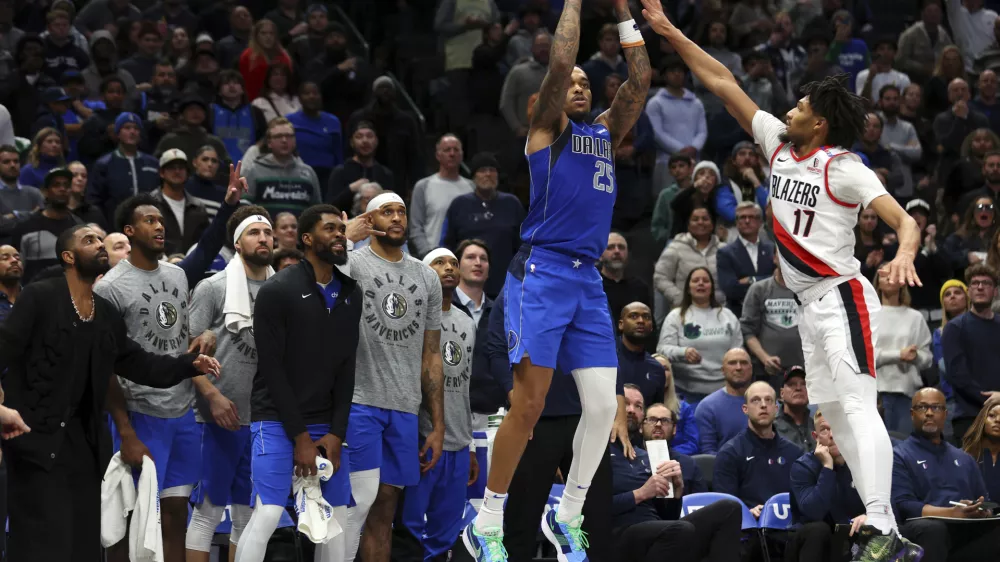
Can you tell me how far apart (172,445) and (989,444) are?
6.13 metres

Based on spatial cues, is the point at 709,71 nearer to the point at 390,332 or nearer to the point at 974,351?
the point at 390,332

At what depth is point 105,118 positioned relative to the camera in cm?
1334

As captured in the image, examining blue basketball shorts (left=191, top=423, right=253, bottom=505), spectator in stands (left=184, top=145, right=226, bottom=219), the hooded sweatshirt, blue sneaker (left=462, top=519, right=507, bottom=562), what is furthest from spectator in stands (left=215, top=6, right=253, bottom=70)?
blue sneaker (left=462, top=519, right=507, bottom=562)

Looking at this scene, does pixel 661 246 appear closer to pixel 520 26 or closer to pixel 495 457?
pixel 520 26

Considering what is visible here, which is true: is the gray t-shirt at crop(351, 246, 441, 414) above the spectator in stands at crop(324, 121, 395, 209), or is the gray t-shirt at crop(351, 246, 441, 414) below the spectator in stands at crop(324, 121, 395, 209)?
below

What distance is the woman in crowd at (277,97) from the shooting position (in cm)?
1457

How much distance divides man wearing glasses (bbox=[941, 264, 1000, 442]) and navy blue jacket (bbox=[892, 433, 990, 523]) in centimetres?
161

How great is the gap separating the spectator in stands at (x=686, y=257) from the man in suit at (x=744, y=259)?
111 millimetres

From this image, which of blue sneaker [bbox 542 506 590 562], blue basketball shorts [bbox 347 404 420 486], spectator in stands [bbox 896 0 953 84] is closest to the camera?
blue sneaker [bbox 542 506 590 562]

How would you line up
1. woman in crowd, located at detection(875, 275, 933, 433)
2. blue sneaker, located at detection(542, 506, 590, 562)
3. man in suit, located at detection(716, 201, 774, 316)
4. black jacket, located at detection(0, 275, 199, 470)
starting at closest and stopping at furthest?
blue sneaker, located at detection(542, 506, 590, 562)
black jacket, located at detection(0, 275, 199, 470)
woman in crowd, located at detection(875, 275, 933, 433)
man in suit, located at detection(716, 201, 774, 316)

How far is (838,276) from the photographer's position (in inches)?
267

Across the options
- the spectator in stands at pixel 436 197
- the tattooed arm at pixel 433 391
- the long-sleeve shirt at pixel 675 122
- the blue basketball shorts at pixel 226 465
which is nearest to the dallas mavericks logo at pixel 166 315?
the blue basketball shorts at pixel 226 465

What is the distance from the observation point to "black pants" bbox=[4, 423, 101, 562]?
24.1 ft

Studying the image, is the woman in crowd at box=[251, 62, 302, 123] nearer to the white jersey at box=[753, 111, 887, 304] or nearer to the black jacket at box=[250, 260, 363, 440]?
the black jacket at box=[250, 260, 363, 440]
